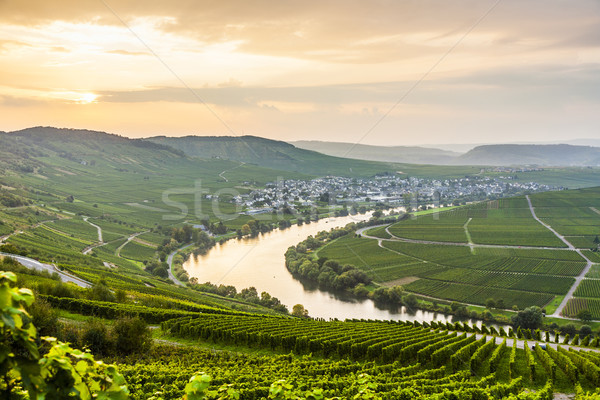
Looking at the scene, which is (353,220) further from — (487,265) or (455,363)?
(455,363)

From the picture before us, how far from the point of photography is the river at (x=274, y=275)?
185ft

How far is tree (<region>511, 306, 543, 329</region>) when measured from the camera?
159 ft

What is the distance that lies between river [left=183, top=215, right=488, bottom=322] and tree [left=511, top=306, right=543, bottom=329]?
7.41 m

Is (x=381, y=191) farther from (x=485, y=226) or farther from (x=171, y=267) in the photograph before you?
(x=171, y=267)

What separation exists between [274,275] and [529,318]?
121ft

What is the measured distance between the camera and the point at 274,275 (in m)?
71.1

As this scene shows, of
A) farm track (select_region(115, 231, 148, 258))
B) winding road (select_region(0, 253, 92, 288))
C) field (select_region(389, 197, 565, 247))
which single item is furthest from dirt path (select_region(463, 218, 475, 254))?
farm track (select_region(115, 231, 148, 258))

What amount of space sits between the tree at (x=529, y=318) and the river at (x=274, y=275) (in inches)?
292

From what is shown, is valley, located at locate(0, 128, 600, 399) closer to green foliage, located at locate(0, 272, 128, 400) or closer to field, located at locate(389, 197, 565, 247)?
field, located at locate(389, 197, 565, 247)

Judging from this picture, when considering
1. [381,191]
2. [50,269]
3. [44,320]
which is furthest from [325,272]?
[381,191]

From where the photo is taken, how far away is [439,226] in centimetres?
10069

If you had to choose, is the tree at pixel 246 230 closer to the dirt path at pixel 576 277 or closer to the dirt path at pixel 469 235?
the dirt path at pixel 469 235

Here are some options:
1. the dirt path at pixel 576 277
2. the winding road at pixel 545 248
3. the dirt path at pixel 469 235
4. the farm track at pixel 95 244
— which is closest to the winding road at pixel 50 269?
the farm track at pixel 95 244

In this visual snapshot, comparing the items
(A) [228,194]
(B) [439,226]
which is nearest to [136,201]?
(A) [228,194]
